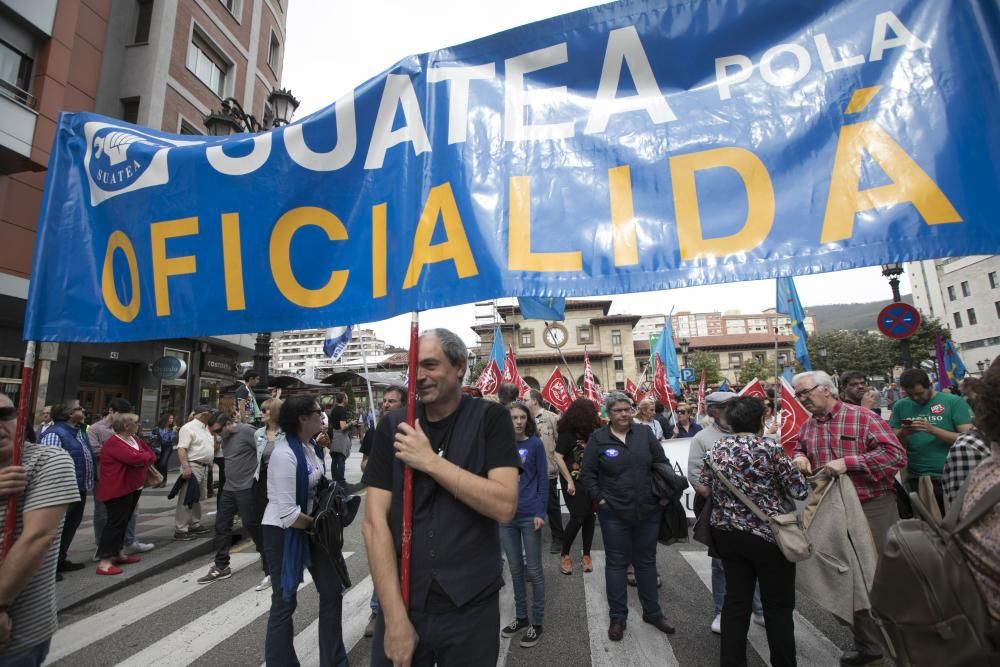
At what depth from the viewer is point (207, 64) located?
17.6 meters

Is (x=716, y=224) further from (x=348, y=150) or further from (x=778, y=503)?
(x=778, y=503)

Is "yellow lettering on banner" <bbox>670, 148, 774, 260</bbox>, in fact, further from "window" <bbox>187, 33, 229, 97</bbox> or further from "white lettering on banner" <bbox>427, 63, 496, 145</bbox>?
"window" <bbox>187, 33, 229, 97</bbox>

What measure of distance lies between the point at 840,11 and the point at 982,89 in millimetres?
586

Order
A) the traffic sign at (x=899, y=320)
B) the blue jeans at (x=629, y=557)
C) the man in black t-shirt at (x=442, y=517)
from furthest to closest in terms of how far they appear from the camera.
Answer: the traffic sign at (x=899, y=320) → the blue jeans at (x=629, y=557) → the man in black t-shirt at (x=442, y=517)

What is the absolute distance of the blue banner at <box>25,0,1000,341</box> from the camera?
1.80 meters

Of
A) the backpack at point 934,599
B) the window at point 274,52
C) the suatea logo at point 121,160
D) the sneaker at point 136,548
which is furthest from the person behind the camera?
the window at point 274,52

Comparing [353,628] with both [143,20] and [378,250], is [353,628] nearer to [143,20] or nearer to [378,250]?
[378,250]

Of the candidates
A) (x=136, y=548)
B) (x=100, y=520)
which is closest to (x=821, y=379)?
(x=136, y=548)

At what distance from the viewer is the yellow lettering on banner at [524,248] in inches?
82.2

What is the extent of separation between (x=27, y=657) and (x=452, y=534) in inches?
80.6

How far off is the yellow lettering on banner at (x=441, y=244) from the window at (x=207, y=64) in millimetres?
19258

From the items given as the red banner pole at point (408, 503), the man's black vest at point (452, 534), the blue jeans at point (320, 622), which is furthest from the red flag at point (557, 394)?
the red banner pole at point (408, 503)

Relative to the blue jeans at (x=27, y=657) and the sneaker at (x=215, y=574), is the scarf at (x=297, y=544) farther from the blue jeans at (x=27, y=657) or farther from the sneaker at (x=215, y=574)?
the sneaker at (x=215, y=574)

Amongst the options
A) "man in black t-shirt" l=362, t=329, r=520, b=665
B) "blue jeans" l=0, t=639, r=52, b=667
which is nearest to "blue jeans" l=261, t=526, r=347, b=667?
"blue jeans" l=0, t=639, r=52, b=667
